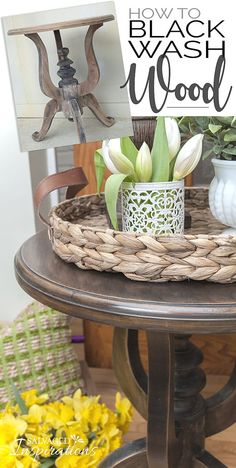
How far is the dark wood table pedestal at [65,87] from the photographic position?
67 centimetres

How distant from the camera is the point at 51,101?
68 cm

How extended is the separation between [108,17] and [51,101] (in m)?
0.15

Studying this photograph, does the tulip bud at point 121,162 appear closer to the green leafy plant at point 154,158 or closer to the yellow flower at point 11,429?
the green leafy plant at point 154,158

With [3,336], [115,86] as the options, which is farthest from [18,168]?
[115,86]

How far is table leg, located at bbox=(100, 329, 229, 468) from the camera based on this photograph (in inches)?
29.2

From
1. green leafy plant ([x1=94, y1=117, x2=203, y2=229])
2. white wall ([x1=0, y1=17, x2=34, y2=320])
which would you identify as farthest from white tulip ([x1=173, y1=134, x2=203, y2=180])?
white wall ([x1=0, y1=17, x2=34, y2=320])

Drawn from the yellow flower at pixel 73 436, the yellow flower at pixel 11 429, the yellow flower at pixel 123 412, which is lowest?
the yellow flower at pixel 123 412

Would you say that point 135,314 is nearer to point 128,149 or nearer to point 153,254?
point 153,254

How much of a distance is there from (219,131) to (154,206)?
0.47ft

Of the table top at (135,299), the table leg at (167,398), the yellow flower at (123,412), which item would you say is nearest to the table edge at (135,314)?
the table top at (135,299)

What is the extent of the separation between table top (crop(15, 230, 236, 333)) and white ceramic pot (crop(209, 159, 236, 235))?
0.48 feet

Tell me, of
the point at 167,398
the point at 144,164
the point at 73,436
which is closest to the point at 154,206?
the point at 144,164

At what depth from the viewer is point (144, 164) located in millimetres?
708

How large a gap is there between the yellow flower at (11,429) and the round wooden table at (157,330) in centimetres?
18
